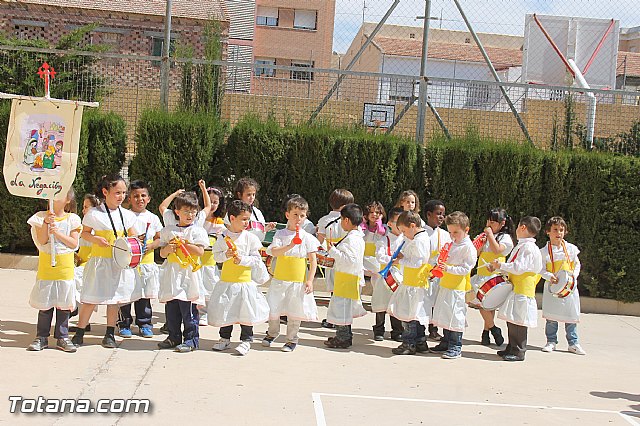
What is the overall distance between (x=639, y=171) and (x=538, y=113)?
5.33 feet

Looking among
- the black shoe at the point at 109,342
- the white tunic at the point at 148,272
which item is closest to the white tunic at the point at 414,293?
the white tunic at the point at 148,272

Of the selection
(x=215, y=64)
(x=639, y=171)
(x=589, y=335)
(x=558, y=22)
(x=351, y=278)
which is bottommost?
(x=589, y=335)

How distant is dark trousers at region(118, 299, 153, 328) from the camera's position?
835 centimetres

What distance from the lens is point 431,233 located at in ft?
30.3

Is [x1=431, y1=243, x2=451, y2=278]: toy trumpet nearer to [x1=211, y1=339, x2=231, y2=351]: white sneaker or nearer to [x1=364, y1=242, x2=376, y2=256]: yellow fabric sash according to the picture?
[x1=364, y1=242, x2=376, y2=256]: yellow fabric sash

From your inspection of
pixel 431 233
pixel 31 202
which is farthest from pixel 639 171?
pixel 31 202

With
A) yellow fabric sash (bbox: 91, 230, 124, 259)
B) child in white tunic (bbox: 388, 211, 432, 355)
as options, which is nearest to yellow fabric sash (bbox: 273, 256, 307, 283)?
child in white tunic (bbox: 388, 211, 432, 355)

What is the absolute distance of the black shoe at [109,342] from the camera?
770 centimetres

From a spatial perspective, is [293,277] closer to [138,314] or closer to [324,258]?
[324,258]

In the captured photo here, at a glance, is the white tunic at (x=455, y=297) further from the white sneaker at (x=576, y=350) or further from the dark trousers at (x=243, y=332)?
the dark trousers at (x=243, y=332)

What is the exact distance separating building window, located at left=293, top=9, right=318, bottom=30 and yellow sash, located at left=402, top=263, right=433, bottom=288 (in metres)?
35.9

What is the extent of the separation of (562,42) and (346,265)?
9292 millimetres

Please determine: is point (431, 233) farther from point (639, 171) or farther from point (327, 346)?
point (639, 171)

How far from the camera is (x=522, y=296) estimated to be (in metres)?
8.48
